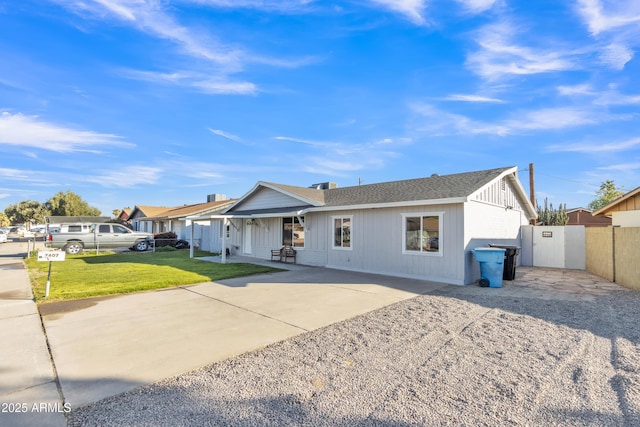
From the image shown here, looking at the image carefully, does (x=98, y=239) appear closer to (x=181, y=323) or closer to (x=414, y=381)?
(x=181, y=323)

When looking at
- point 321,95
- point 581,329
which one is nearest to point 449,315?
point 581,329

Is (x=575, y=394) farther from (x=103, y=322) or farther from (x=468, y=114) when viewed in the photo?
(x=468, y=114)

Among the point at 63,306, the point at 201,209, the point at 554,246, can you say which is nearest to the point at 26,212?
the point at 201,209

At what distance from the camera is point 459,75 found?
39.0ft

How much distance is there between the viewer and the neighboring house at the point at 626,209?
11711mm

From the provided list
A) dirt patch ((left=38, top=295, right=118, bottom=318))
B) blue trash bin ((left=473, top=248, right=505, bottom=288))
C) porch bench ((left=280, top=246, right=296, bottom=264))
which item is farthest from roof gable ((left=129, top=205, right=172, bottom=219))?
blue trash bin ((left=473, top=248, right=505, bottom=288))

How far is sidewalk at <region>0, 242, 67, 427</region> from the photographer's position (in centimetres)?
273

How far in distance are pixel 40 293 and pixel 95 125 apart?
10638 millimetres

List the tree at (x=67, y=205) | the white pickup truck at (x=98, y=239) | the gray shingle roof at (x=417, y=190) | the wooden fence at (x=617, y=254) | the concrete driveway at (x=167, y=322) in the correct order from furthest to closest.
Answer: the tree at (x=67, y=205) < the white pickup truck at (x=98, y=239) < the gray shingle roof at (x=417, y=190) < the wooden fence at (x=617, y=254) < the concrete driveway at (x=167, y=322)

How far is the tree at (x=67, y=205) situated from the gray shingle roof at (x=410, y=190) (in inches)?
2007

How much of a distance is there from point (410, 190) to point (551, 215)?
20771mm

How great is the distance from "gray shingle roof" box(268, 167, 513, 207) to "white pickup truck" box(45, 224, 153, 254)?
444 inches

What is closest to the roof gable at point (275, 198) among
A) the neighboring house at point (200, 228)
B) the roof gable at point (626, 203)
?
the neighboring house at point (200, 228)

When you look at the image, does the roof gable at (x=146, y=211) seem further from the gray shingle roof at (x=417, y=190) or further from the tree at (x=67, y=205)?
the gray shingle roof at (x=417, y=190)
